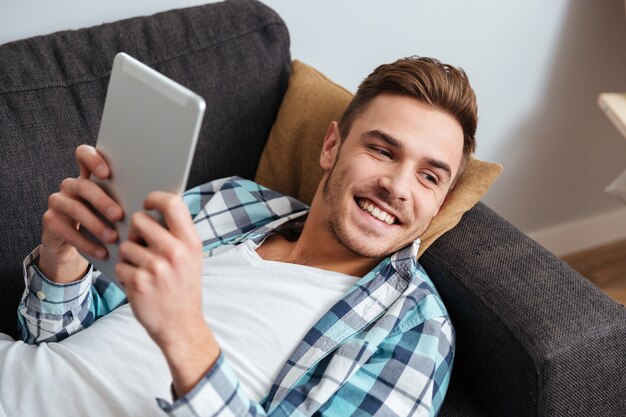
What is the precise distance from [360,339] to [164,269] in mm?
501

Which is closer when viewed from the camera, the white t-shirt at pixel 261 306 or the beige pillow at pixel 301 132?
the white t-shirt at pixel 261 306

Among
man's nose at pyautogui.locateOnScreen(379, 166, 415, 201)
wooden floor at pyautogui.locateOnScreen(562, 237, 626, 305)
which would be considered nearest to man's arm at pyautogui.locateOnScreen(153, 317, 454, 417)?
man's nose at pyautogui.locateOnScreen(379, 166, 415, 201)

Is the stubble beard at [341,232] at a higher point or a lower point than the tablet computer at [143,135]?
lower

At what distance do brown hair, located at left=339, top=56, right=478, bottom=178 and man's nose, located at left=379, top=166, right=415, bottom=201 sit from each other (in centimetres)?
15

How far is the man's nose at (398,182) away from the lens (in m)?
1.32

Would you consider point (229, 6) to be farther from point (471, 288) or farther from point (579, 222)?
point (579, 222)

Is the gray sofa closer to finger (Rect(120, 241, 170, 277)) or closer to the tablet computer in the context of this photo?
the tablet computer

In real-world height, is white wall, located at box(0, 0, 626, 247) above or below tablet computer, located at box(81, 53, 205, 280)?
below

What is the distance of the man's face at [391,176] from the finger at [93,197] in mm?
511

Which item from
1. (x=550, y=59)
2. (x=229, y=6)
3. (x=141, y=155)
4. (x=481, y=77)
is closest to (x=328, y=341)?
(x=141, y=155)

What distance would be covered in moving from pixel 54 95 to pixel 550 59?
139 centimetres

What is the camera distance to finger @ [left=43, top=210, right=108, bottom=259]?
3.28ft

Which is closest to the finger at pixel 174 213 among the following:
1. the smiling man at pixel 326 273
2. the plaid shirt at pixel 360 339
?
the smiling man at pixel 326 273

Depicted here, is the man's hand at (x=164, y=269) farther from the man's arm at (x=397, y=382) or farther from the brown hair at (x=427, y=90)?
the brown hair at (x=427, y=90)
